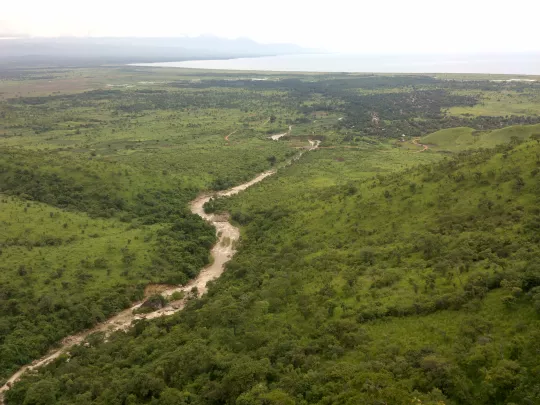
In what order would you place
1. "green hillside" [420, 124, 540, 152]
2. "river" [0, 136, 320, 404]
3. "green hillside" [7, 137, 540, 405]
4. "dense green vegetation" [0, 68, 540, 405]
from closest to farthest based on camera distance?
"green hillside" [7, 137, 540, 405], "dense green vegetation" [0, 68, 540, 405], "river" [0, 136, 320, 404], "green hillside" [420, 124, 540, 152]

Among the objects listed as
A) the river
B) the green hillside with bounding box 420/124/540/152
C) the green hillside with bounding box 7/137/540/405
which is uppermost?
the green hillside with bounding box 420/124/540/152

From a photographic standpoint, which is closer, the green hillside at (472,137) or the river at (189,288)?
the river at (189,288)

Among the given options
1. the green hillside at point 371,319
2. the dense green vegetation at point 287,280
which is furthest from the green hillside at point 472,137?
the green hillside at point 371,319

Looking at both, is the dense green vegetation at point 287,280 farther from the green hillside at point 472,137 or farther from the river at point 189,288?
the green hillside at point 472,137

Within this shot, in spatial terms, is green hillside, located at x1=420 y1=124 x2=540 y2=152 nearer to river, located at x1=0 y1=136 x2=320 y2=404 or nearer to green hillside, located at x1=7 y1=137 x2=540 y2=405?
green hillside, located at x1=7 y1=137 x2=540 y2=405

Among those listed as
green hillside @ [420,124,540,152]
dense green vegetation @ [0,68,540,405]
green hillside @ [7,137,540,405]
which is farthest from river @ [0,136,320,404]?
green hillside @ [420,124,540,152]

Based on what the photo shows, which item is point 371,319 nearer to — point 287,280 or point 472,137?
point 287,280

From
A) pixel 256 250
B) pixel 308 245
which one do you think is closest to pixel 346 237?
pixel 308 245
